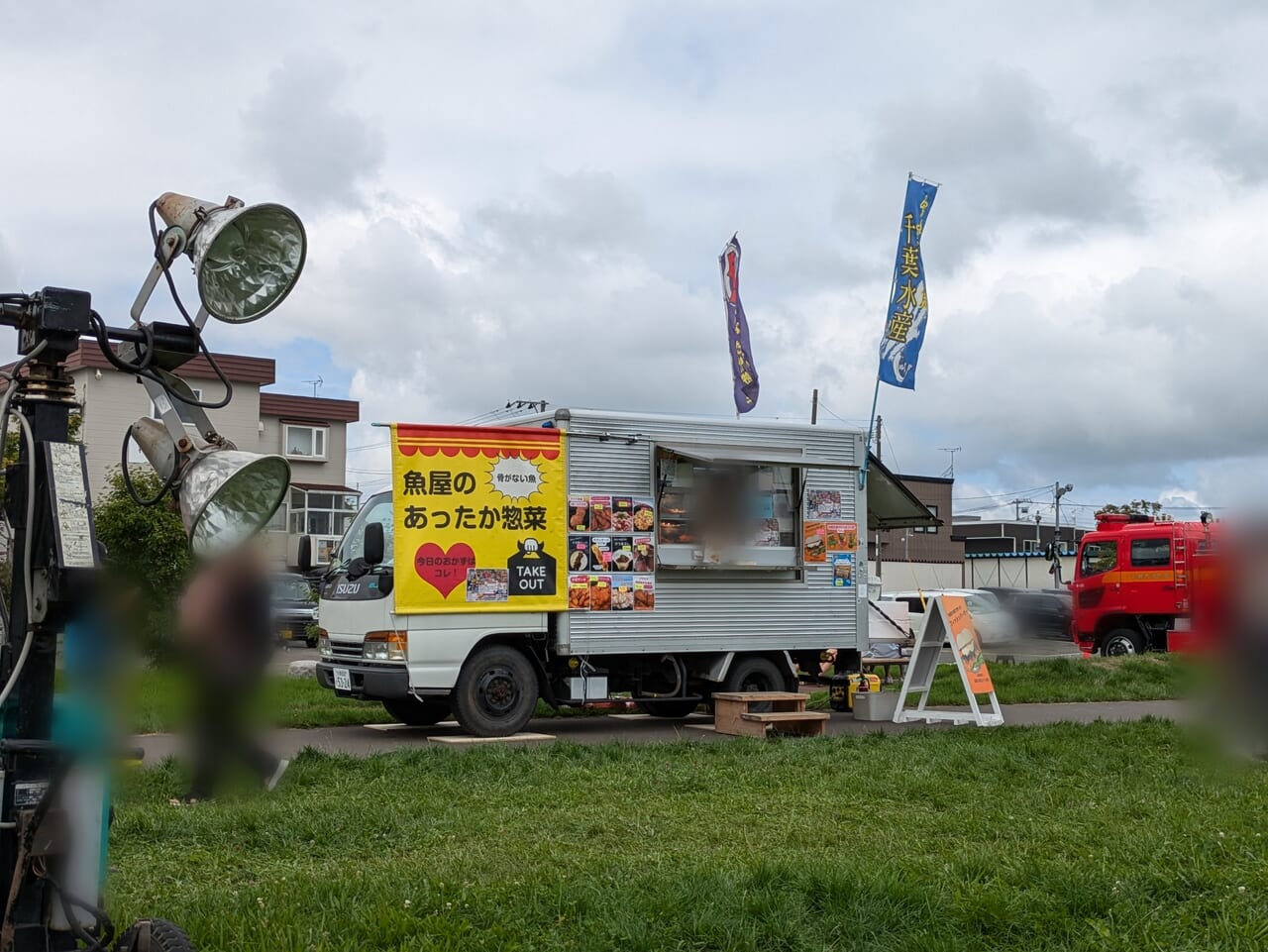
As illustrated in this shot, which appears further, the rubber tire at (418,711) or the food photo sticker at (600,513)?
the rubber tire at (418,711)

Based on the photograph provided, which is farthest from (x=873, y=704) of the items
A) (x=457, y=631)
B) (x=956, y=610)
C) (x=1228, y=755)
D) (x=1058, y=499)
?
(x=1058, y=499)

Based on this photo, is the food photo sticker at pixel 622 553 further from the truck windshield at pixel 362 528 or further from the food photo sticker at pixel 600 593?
the truck windshield at pixel 362 528

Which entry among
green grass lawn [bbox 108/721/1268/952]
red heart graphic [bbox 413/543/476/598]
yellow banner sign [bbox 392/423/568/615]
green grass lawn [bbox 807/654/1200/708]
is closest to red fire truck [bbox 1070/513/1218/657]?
green grass lawn [bbox 807/654/1200/708]

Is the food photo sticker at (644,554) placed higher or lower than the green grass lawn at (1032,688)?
higher

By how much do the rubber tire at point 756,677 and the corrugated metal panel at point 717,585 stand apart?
0.80ft

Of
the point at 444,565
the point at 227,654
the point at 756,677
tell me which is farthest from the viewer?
the point at 756,677

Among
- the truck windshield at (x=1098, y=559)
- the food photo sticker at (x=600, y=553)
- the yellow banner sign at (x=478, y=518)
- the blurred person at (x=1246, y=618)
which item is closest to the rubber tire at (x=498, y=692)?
the yellow banner sign at (x=478, y=518)

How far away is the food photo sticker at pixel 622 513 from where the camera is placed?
13180mm

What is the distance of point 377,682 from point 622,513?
2895mm

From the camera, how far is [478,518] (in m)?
12.6

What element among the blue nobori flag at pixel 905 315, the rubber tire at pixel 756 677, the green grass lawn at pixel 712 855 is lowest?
the green grass lawn at pixel 712 855

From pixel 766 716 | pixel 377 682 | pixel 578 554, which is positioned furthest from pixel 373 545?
pixel 766 716

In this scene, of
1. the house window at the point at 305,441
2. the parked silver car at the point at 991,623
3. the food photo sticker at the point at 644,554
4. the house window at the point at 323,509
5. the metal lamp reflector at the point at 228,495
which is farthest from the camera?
the house window at the point at 305,441

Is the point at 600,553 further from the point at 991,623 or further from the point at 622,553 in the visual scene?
the point at 991,623
